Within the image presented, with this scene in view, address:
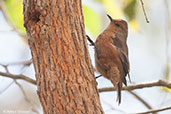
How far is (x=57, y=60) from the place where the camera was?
9.97 ft

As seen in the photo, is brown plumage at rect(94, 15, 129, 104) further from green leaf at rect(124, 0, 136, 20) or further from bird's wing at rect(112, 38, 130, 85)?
green leaf at rect(124, 0, 136, 20)

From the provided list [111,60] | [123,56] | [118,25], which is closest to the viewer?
[111,60]

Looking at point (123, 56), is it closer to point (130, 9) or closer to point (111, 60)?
point (111, 60)

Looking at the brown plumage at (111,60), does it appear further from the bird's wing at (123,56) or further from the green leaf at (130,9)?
the green leaf at (130,9)

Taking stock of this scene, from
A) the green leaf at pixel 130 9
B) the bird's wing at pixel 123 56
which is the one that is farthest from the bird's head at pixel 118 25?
the bird's wing at pixel 123 56

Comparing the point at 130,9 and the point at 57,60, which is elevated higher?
the point at 57,60

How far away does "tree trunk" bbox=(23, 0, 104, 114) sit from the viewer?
3023 mm

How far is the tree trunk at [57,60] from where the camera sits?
3.02 metres

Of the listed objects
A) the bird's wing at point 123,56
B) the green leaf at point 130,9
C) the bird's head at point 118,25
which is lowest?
the bird's wing at point 123,56

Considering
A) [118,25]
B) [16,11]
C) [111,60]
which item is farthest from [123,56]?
[16,11]

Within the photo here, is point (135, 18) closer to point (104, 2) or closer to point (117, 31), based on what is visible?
point (117, 31)

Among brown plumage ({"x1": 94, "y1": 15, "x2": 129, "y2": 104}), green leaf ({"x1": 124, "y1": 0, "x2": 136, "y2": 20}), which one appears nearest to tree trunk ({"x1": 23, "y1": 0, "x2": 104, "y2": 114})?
brown plumage ({"x1": 94, "y1": 15, "x2": 129, "y2": 104})

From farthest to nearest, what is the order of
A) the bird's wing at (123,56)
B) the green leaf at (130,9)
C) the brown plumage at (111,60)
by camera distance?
the green leaf at (130,9) → the bird's wing at (123,56) → the brown plumage at (111,60)

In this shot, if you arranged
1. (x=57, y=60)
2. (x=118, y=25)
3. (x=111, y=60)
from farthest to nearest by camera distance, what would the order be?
(x=118, y=25), (x=111, y=60), (x=57, y=60)
